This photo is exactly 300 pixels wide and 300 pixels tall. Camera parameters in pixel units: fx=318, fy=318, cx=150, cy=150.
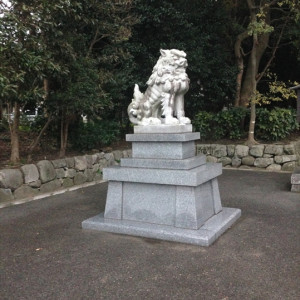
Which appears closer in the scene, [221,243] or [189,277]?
[189,277]

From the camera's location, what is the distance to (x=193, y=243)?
12.3 ft

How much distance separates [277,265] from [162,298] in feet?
4.26

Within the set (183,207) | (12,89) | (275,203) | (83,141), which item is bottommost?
(275,203)

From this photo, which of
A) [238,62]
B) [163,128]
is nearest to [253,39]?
[238,62]

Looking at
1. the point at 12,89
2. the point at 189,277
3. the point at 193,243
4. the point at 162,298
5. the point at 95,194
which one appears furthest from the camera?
the point at 95,194

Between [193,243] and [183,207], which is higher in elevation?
[183,207]

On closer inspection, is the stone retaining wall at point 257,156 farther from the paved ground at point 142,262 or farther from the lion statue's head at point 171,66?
the lion statue's head at point 171,66

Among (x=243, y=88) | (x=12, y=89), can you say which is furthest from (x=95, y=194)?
(x=243, y=88)

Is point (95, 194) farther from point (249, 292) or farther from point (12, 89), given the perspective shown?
point (249, 292)

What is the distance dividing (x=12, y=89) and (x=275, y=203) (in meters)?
4.87

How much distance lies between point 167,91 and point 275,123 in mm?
6110

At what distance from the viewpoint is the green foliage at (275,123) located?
9.50 metres

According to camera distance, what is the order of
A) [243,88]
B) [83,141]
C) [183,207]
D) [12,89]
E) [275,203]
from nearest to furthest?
[183,207], [12,89], [275,203], [83,141], [243,88]

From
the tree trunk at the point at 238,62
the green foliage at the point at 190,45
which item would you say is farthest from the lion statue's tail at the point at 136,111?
the tree trunk at the point at 238,62
